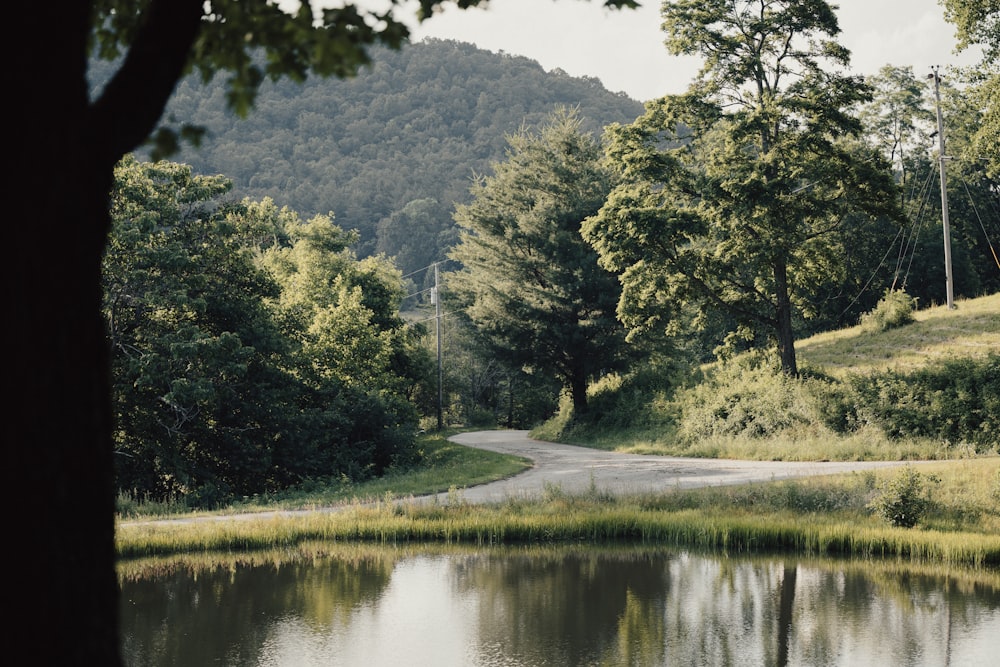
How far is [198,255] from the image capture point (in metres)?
25.6

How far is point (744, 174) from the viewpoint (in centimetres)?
2850

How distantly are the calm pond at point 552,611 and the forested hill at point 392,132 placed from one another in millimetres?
78064

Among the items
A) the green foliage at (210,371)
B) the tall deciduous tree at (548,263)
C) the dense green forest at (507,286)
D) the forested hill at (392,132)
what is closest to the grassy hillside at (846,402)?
the dense green forest at (507,286)

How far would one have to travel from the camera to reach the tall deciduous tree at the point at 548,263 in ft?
128

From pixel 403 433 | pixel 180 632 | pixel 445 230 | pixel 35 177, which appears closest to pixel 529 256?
pixel 403 433

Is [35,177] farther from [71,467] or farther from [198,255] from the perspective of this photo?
[198,255]

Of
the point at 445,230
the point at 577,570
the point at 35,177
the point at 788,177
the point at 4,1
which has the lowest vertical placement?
the point at 577,570

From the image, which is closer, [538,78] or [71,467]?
[71,467]

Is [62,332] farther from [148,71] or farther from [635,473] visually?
[635,473]

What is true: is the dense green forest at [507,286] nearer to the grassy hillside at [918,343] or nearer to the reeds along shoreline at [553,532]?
the grassy hillside at [918,343]

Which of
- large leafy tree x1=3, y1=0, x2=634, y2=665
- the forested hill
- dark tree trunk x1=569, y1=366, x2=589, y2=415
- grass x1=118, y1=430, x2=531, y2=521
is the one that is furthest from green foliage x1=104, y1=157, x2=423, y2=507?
the forested hill

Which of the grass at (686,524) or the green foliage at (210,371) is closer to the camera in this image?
the grass at (686,524)

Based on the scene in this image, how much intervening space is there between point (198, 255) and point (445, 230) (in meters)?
76.5

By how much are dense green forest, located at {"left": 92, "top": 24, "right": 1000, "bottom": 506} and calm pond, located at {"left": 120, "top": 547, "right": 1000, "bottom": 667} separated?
665 centimetres
